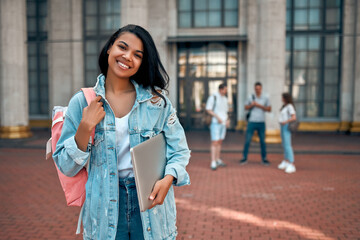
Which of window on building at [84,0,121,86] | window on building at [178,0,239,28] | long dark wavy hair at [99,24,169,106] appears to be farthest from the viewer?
window on building at [84,0,121,86]

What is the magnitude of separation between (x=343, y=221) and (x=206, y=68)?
41.6 ft

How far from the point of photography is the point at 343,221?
16.4 ft

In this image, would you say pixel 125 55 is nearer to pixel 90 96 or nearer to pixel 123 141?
pixel 90 96

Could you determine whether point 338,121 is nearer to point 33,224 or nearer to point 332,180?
point 332,180

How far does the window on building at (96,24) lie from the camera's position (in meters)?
17.5

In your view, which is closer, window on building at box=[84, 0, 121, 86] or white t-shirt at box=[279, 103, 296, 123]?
white t-shirt at box=[279, 103, 296, 123]

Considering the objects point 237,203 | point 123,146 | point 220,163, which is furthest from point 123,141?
point 220,163

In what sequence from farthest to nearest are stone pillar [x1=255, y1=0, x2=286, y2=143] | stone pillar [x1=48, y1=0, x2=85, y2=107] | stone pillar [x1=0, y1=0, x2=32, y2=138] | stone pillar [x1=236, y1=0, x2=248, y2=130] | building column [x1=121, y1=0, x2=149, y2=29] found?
stone pillar [x1=48, y1=0, x2=85, y2=107] < stone pillar [x1=236, y1=0, x2=248, y2=130] < stone pillar [x1=0, y1=0, x2=32, y2=138] < building column [x1=121, y1=0, x2=149, y2=29] < stone pillar [x1=255, y1=0, x2=286, y2=143]

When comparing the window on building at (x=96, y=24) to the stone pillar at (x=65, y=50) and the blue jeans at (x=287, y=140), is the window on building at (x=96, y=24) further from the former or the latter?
the blue jeans at (x=287, y=140)

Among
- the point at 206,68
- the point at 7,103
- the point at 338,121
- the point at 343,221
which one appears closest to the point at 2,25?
the point at 7,103

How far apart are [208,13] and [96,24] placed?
18.0ft

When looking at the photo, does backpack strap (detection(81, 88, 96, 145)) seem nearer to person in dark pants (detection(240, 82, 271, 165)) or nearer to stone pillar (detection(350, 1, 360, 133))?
person in dark pants (detection(240, 82, 271, 165))

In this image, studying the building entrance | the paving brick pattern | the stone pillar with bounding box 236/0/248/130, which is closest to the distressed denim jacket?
the paving brick pattern

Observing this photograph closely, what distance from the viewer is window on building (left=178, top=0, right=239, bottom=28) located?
55.5ft
